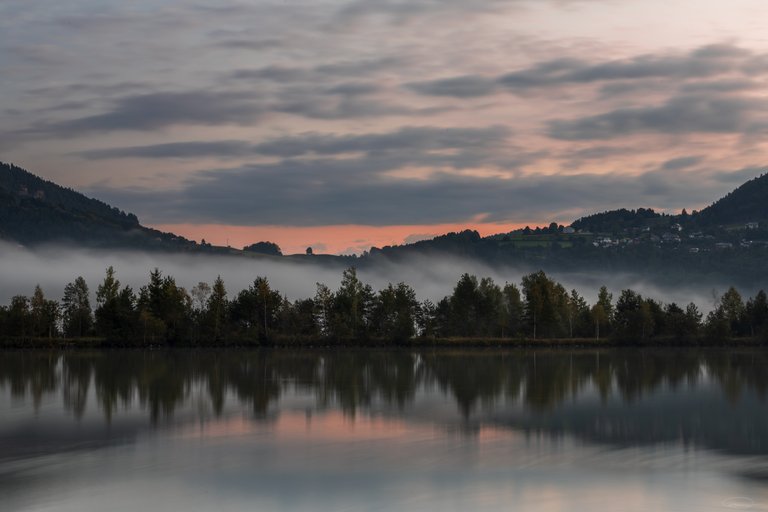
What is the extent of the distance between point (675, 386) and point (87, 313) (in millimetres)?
83703

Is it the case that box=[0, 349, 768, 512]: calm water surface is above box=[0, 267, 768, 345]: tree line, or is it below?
below

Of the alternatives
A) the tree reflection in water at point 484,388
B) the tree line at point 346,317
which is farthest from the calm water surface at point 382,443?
the tree line at point 346,317

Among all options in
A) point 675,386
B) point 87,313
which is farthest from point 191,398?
point 87,313

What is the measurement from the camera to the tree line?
116m

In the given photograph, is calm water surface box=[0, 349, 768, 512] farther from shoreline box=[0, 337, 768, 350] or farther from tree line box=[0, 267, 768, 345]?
tree line box=[0, 267, 768, 345]

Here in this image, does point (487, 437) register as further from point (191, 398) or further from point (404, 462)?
point (191, 398)

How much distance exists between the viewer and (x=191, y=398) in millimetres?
48438

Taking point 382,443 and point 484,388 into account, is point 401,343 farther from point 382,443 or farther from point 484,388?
point 382,443

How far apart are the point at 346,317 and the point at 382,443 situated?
85.7 metres

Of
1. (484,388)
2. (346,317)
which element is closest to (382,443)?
(484,388)

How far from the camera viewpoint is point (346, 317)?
4692 inches

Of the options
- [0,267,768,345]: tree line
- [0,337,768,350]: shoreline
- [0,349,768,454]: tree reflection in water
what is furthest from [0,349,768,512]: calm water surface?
[0,267,768,345]: tree line

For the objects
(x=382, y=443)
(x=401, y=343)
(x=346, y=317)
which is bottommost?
(x=382, y=443)

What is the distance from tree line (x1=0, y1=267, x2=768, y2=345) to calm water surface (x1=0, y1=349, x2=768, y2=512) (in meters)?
53.2
